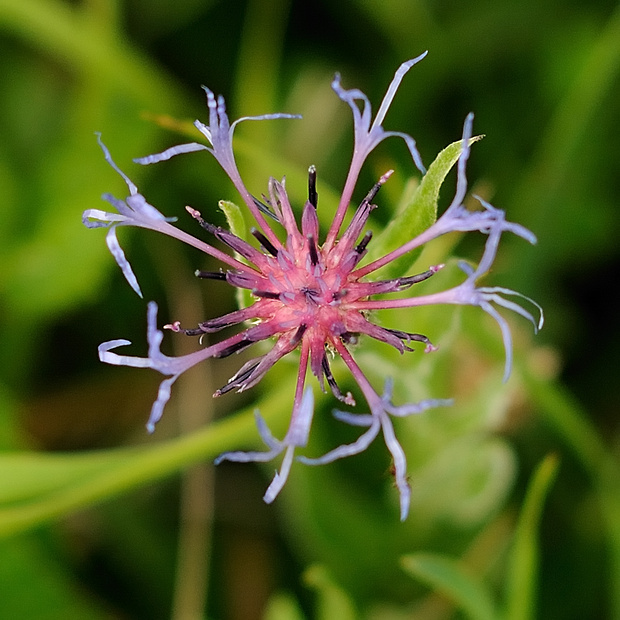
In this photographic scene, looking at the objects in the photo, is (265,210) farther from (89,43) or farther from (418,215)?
(89,43)

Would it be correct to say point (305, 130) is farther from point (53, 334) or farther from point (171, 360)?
point (171, 360)

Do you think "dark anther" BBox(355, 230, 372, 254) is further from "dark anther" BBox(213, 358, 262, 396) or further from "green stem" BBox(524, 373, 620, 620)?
"green stem" BBox(524, 373, 620, 620)

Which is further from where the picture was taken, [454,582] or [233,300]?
[233,300]

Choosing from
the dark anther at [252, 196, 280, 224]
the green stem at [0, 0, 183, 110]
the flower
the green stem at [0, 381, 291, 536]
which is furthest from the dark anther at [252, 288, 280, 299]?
the green stem at [0, 0, 183, 110]

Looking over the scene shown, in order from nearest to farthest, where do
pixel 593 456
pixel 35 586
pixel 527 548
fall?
pixel 527 548 < pixel 593 456 < pixel 35 586

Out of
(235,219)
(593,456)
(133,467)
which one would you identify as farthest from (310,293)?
(593,456)

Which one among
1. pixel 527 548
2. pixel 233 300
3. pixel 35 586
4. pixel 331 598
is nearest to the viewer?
pixel 527 548

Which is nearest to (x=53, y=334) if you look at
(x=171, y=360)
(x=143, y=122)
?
(x=143, y=122)
